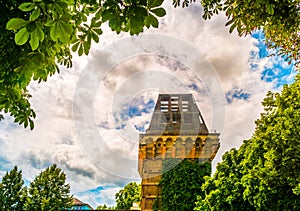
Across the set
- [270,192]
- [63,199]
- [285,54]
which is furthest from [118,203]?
[285,54]

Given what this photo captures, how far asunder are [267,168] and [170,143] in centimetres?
883

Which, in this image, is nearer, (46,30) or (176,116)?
(46,30)

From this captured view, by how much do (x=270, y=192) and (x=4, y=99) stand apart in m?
14.4

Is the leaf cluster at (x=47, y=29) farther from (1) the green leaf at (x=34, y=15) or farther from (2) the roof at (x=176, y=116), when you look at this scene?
(2) the roof at (x=176, y=116)

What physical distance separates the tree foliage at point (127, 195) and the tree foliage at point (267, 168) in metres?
28.7

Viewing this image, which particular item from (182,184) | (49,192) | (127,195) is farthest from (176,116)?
(127,195)

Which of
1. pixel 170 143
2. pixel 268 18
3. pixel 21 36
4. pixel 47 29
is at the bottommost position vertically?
pixel 21 36

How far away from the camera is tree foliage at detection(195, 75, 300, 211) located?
13148mm

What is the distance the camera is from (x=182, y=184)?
20.6 m

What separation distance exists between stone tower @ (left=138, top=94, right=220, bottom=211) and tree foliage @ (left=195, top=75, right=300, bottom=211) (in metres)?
3.03

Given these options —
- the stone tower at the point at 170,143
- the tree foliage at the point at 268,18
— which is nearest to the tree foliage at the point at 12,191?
the stone tower at the point at 170,143

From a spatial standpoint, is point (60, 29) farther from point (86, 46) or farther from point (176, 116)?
point (176, 116)

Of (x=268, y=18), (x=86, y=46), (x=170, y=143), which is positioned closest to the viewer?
(x=86, y=46)

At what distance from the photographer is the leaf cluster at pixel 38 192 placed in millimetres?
35750
